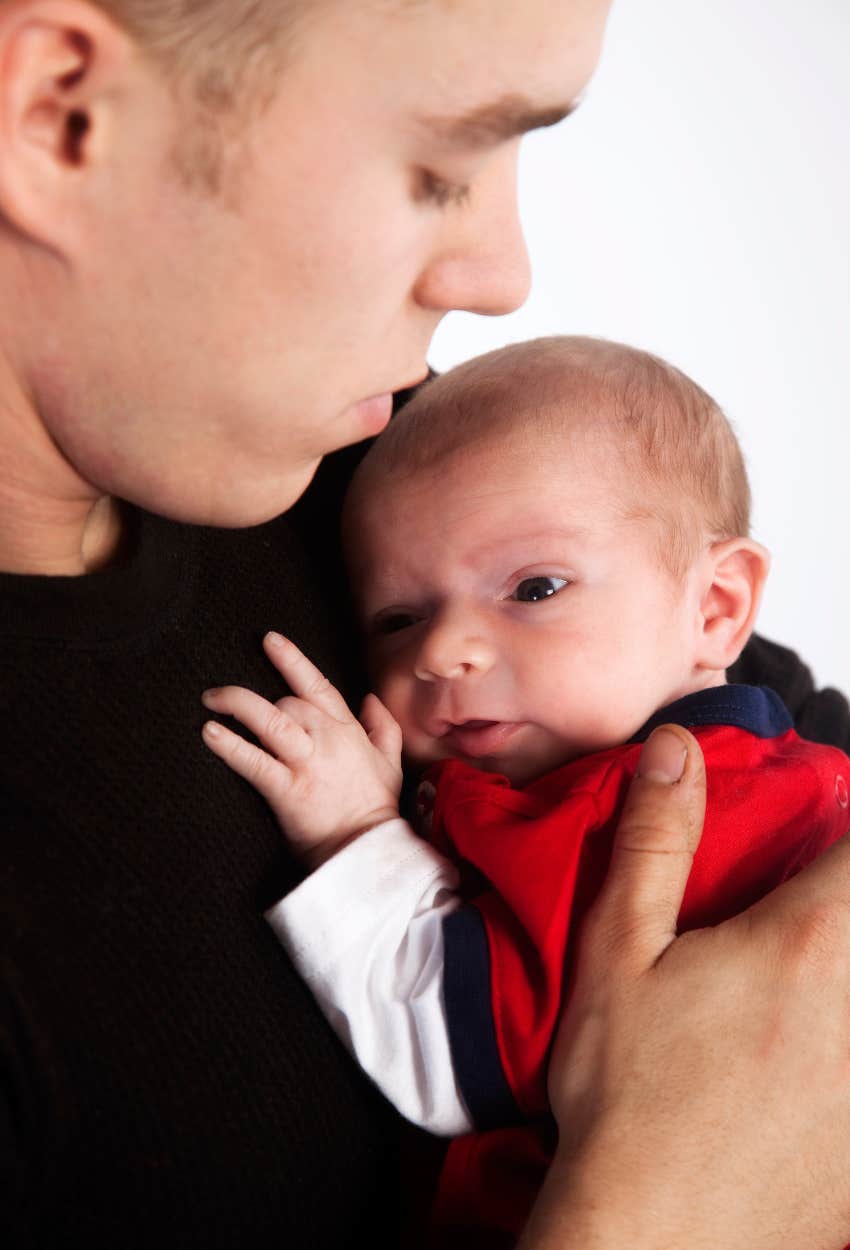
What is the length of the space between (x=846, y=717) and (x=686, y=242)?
8.37 feet

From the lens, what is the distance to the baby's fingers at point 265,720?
1.07 metres

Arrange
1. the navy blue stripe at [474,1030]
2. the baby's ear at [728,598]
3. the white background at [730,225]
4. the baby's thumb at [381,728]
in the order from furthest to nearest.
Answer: the white background at [730,225]
the baby's ear at [728,598]
the baby's thumb at [381,728]
the navy blue stripe at [474,1030]

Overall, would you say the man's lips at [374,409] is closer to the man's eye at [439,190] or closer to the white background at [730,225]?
the man's eye at [439,190]

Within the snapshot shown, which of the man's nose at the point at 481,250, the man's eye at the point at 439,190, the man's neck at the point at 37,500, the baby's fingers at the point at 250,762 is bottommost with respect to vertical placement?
the baby's fingers at the point at 250,762

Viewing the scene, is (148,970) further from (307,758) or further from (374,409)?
(374,409)

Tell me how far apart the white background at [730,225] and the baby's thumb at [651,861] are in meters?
2.86

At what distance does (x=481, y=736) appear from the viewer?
4.19ft

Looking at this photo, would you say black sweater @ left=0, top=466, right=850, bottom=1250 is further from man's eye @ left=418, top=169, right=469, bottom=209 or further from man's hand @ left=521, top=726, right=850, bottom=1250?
man's eye @ left=418, top=169, right=469, bottom=209

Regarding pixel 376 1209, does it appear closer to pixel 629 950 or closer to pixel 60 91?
pixel 629 950

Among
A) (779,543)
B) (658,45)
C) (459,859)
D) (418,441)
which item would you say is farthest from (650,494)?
(658,45)

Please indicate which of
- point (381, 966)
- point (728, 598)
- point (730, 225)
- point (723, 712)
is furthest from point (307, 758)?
point (730, 225)

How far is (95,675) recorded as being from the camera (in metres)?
0.97

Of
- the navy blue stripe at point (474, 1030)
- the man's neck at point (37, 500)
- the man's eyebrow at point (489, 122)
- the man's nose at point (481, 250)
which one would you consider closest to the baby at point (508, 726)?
the navy blue stripe at point (474, 1030)

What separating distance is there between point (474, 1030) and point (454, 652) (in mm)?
336
